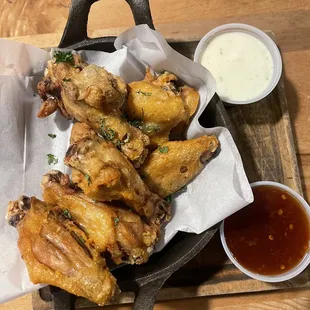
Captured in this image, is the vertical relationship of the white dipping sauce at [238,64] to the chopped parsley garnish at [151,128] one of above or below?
below

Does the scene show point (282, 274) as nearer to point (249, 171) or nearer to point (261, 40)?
point (249, 171)

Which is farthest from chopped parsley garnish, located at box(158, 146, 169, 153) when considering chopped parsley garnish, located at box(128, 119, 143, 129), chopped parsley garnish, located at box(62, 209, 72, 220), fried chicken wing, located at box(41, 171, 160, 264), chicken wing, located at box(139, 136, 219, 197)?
chopped parsley garnish, located at box(62, 209, 72, 220)

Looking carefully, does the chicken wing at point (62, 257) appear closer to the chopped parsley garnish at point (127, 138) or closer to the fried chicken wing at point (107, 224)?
the fried chicken wing at point (107, 224)

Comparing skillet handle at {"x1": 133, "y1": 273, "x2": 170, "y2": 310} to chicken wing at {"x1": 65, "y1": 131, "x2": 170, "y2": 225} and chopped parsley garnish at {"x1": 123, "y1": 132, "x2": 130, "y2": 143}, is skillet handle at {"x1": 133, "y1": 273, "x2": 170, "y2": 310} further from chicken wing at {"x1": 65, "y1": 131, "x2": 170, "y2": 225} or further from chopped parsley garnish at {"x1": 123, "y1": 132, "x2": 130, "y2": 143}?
chopped parsley garnish at {"x1": 123, "y1": 132, "x2": 130, "y2": 143}

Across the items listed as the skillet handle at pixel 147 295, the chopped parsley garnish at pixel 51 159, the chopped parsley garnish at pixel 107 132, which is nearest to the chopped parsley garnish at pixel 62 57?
the chopped parsley garnish at pixel 107 132


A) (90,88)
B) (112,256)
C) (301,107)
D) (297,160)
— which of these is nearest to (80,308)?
(112,256)

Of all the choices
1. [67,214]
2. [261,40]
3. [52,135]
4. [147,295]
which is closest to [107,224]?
[67,214]
